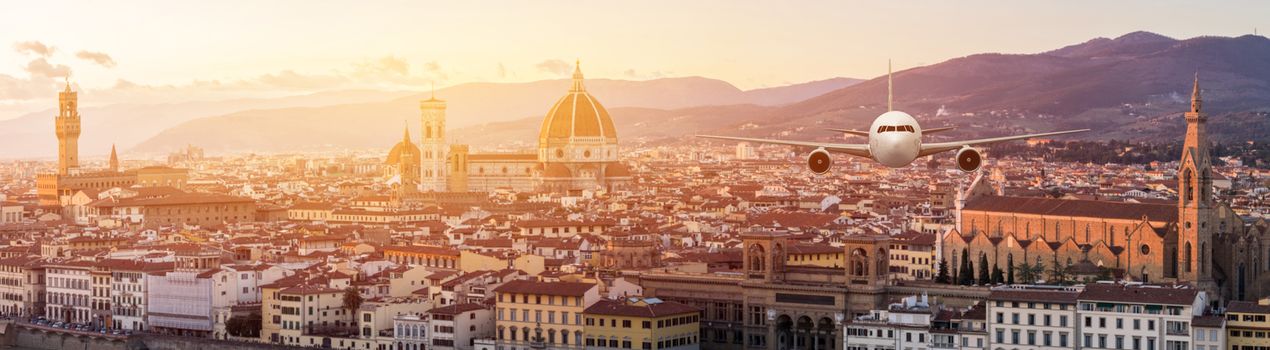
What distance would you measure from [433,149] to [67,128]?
22.1 meters

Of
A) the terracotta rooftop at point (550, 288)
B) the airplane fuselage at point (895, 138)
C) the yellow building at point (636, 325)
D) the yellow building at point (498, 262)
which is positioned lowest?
the yellow building at point (636, 325)

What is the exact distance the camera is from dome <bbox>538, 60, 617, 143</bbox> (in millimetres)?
143625

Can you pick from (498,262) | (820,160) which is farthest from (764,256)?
(820,160)

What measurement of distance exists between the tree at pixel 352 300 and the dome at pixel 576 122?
86.3m

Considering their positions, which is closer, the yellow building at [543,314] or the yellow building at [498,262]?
the yellow building at [543,314]

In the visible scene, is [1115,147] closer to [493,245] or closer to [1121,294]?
[493,245]

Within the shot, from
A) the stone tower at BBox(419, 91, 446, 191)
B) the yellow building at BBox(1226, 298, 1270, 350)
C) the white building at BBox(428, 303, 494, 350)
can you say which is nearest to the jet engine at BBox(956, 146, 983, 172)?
the yellow building at BBox(1226, 298, 1270, 350)

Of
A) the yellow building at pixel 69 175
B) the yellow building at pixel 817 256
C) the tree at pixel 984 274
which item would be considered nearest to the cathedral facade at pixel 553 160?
the yellow building at pixel 69 175

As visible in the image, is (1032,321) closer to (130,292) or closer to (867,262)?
(867,262)

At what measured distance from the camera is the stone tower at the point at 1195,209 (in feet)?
176

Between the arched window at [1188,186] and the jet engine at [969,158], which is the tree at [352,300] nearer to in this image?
the arched window at [1188,186]

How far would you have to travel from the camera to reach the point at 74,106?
128000 millimetres

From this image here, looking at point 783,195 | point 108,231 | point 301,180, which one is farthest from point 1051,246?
point 301,180

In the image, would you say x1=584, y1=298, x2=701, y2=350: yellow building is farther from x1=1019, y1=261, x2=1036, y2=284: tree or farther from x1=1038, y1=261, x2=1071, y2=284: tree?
x1=1019, y1=261, x2=1036, y2=284: tree
